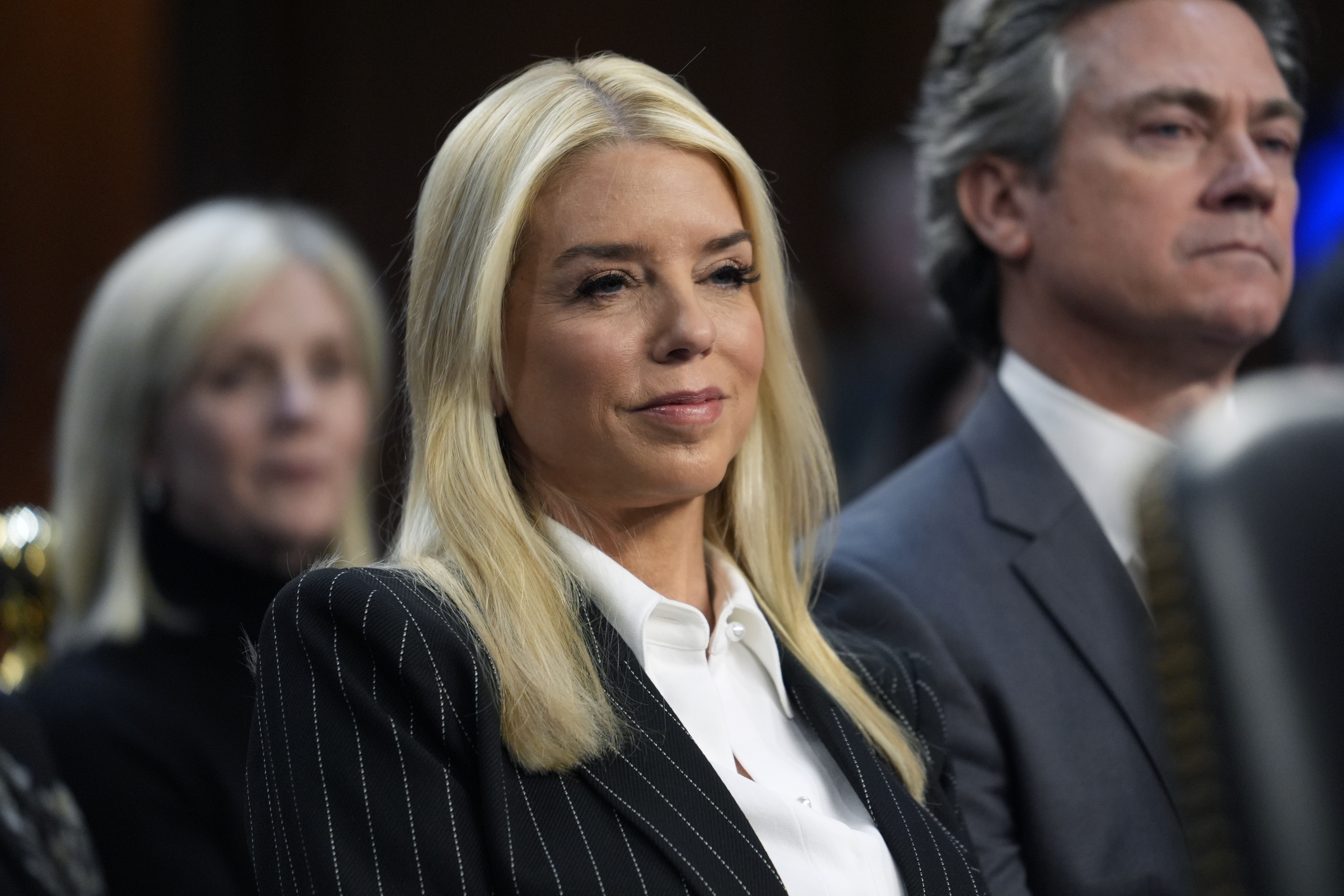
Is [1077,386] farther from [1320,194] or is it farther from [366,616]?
[1320,194]

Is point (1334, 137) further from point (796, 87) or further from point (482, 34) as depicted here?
point (482, 34)

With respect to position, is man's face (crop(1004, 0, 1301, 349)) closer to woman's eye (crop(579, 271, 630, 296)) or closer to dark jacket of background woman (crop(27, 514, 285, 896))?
woman's eye (crop(579, 271, 630, 296))

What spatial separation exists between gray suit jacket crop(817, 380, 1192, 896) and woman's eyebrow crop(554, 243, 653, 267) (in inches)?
26.3

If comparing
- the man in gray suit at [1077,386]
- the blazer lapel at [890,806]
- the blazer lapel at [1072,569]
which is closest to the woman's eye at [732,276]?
the blazer lapel at [890,806]

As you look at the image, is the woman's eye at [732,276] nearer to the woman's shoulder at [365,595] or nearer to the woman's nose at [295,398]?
the woman's shoulder at [365,595]

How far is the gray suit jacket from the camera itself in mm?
1992

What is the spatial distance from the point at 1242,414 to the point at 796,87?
4844 millimetres

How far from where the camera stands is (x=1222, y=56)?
7.70ft

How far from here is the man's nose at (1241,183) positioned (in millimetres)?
2275

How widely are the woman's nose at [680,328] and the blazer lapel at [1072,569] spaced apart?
2.29 ft

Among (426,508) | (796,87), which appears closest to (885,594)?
(426,508)

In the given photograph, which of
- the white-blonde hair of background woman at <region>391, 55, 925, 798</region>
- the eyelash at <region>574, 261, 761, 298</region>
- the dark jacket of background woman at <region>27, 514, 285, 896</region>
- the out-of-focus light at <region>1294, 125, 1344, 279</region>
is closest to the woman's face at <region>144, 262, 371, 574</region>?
the dark jacket of background woman at <region>27, 514, 285, 896</region>

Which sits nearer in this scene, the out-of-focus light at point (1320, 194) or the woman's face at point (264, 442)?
the woman's face at point (264, 442)

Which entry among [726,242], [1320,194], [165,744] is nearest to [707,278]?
[726,242]
